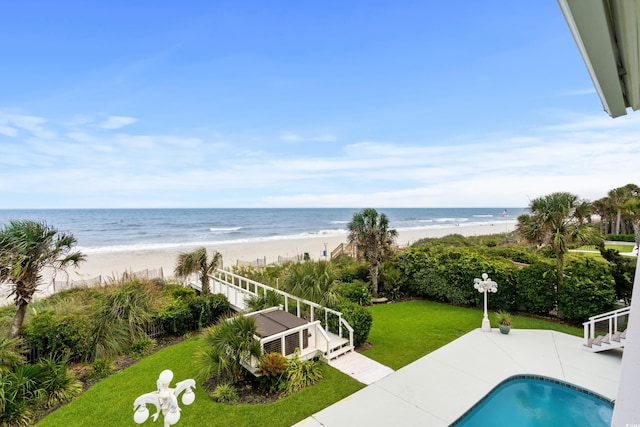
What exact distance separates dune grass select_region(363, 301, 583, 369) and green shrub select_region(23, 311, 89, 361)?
25.8 feet

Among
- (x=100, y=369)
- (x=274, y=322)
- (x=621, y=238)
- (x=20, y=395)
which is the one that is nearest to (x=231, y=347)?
(x=274, y=322)

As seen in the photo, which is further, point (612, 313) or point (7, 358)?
point (612, 313)

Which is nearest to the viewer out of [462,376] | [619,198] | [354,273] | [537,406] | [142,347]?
[537,406]

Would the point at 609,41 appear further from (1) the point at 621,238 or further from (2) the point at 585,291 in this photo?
(1) the point at 621,238

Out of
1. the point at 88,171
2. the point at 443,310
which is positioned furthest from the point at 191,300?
the point at 88,171

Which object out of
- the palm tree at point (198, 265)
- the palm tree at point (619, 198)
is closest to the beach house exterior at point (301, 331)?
the palm tree at point (198, 265)

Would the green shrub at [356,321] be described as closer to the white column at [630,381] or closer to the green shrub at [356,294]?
the green shrub at [356,294]

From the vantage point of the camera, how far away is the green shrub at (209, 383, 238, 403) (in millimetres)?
6095

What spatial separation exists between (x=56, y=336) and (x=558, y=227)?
15.7m

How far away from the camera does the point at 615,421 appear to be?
0.93 metres

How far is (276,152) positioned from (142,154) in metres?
18.6

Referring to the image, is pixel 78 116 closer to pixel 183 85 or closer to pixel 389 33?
pixel 183 85

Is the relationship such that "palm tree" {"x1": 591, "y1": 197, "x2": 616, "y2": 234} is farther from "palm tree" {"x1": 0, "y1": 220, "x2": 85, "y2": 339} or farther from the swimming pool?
"palm tree" {"x1": 0, "y1": 220, "x2": 85, "y2": 339}

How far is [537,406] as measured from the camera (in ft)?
20.1
